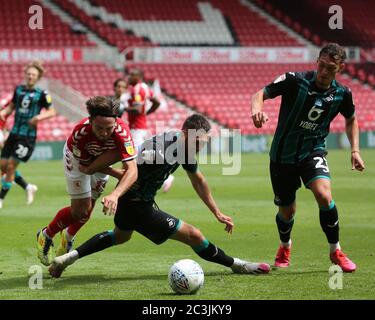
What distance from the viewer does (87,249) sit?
24.1 ft

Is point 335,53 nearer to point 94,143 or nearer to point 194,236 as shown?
point 194,236

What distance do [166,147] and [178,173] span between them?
13.8 meters

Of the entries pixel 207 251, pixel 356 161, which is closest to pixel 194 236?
pixel 207 251

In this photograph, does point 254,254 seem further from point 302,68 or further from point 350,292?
point 302,68

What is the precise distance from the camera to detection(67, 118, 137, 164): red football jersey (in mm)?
6996

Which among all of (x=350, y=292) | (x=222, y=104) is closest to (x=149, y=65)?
(x=222, y=104)

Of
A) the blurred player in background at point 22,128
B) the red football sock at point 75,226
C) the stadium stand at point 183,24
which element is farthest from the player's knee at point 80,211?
the stadium stand at point 183,24

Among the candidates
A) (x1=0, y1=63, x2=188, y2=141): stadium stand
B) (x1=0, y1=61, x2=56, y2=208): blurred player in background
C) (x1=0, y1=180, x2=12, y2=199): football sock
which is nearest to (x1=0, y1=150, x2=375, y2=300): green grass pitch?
(x1=0, y1=180, x2=12, y2=199): football sock

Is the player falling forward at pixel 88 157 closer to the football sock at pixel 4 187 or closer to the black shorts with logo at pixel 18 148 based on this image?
the black shorts with logo at pixel 18 148

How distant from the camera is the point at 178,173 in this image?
2102 cm

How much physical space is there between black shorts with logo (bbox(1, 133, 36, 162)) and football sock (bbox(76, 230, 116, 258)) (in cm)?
603

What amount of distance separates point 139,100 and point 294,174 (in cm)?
782

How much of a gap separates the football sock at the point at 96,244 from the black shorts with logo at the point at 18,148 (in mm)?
6030
